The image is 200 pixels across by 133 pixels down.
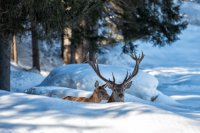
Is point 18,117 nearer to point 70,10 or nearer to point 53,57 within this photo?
point 70,10

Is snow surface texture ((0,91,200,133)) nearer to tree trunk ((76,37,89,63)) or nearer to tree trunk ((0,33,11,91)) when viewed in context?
tree trunk ((0,33,11,91))

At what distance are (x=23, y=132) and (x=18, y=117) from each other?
0.35 m

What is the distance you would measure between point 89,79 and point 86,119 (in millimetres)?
9405

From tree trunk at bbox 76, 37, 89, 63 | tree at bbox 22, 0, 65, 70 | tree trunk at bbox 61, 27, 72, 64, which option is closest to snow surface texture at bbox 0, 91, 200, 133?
tree at bbox 22, 0, 65, 70

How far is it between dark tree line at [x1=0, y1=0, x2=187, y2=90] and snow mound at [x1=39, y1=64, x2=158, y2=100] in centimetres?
130

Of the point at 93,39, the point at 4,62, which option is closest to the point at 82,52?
the point at 93,39

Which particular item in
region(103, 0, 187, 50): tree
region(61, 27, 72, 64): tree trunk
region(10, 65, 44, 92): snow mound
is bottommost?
region(10, 65, 44, 92): snow mound

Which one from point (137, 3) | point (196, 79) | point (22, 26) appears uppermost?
point (137, 3)

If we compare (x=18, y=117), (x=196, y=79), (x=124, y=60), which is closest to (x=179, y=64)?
(x=124, y=60)

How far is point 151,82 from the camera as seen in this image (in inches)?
584

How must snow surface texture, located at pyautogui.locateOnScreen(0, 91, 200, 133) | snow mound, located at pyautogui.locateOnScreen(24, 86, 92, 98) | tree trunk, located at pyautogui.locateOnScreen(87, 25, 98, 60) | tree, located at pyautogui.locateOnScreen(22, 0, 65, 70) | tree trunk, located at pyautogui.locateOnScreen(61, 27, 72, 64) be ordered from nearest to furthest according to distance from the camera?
1. snow surface texture, located at pyautogui.locateOnScreen(0, 91, 200, 133)
2. tree, located at pyautogui.locateOnScreen(22, 0, 65, 70)
3. snow mound, located at pyautogui.locateOnScreen(24, 86, 92, 98)
4. tree trunk, located at pyautogui.locateOnScreen(61, 27, 72, 64)
5. tree trunk, located at pyautogui.locateOnScreen(87, 25, 98, 60)

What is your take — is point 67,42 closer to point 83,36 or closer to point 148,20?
point 83,36

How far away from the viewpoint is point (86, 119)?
4160 millimetres

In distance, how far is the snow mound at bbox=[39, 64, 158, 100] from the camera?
13.6 metres
